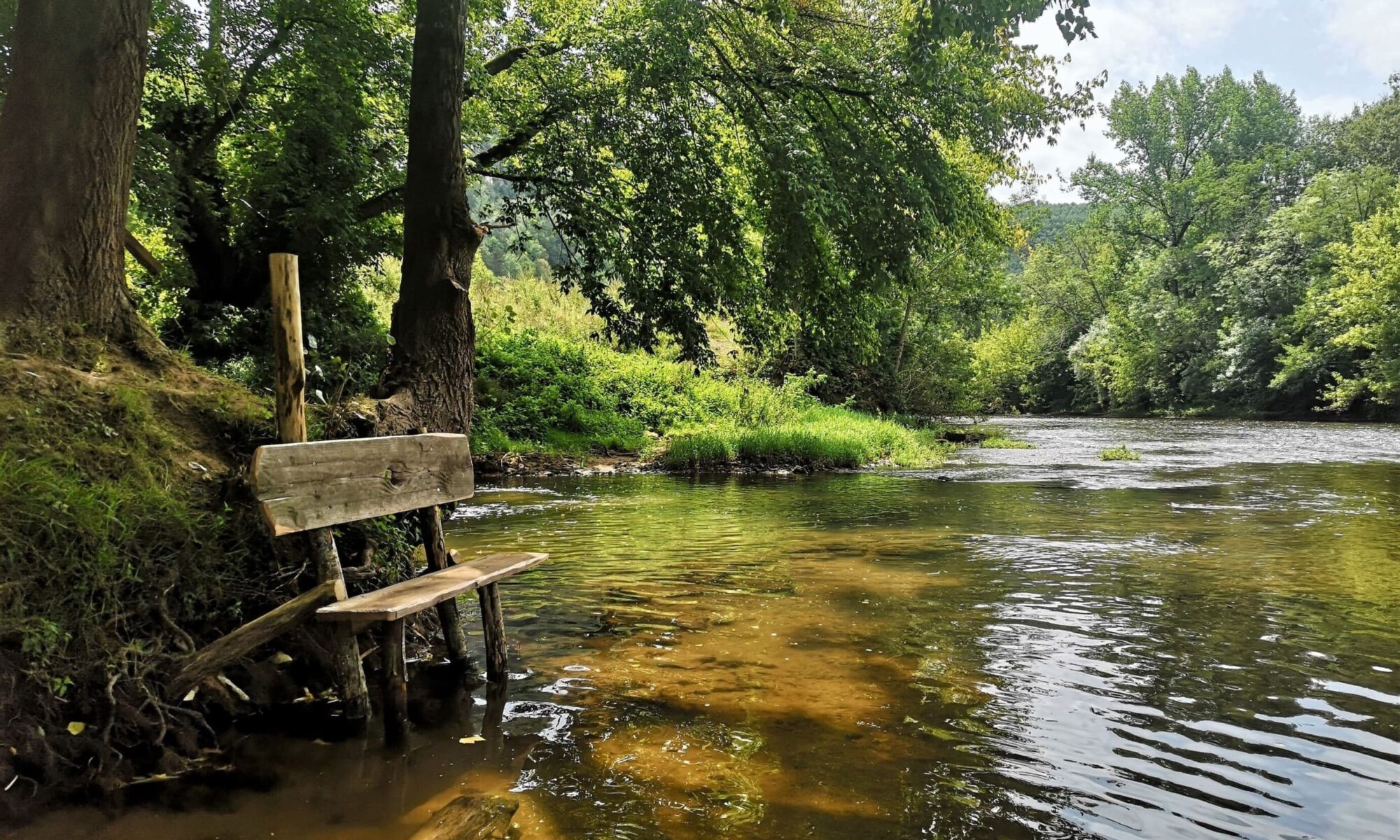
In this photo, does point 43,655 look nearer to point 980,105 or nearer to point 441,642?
point 441,642

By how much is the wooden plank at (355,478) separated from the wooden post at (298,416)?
17 cm

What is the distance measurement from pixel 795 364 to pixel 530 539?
19.8m

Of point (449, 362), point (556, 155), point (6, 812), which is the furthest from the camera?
point (556, 155)

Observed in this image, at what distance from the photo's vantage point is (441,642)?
544cm

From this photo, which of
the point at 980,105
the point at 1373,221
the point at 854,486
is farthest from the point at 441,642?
the point at 1373,221

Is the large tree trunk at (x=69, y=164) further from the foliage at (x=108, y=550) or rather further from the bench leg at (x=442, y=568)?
the bench leg at (x=442, y=568)

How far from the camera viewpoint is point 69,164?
494 cm

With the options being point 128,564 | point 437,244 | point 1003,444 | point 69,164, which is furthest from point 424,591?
point 1003,444

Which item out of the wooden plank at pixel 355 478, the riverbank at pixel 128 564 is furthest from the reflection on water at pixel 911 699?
the wooden plank at pixel 355 478

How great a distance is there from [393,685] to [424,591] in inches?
18.9

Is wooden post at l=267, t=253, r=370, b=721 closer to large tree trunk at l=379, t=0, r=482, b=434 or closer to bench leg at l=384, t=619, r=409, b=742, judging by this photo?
bench leg at l=384, t=619, r=409, b=742

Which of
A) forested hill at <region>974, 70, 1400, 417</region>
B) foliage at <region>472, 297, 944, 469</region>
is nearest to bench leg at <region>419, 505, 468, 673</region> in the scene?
foliage at <region>472, 297, 944, 469</region>

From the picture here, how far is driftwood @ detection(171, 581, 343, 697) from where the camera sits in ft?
11.9

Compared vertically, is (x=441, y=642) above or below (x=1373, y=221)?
below
